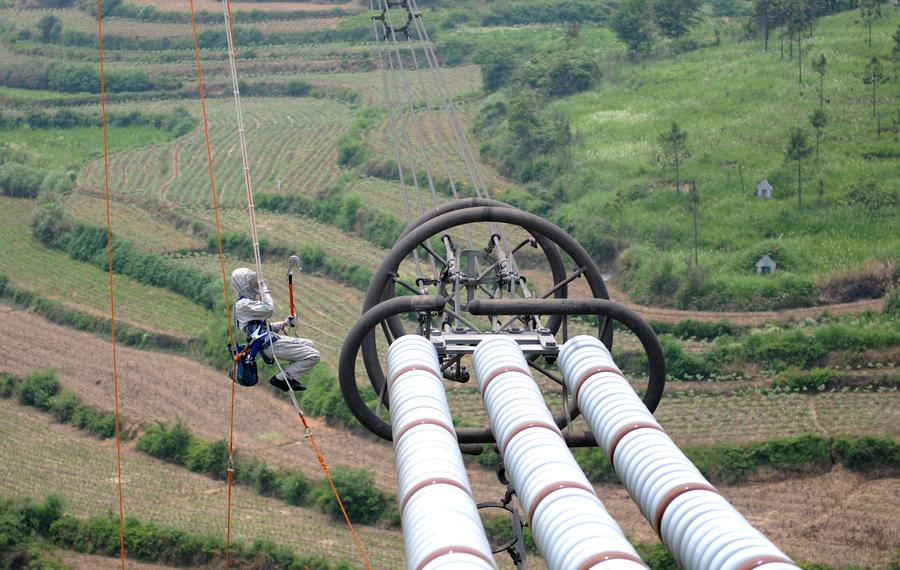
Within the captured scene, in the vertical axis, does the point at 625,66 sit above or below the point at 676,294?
above

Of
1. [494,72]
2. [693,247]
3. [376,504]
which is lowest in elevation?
[376,504]

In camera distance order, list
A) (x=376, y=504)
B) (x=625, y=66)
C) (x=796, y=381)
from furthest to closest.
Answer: (x=625, y=66), (x=796, y=381), (x=376, y=504)

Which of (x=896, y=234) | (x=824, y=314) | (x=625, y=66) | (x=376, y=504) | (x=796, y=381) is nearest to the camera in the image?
(x=376, y=504)

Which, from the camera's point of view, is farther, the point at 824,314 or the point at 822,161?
the point at 822,161

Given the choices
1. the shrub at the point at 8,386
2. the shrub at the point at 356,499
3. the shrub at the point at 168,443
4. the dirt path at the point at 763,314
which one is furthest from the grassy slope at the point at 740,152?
the shrub at the point at 8,386

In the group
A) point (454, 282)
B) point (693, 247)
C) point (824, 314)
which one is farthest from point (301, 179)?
point (454, 282)

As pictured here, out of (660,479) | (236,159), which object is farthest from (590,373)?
(236,159)

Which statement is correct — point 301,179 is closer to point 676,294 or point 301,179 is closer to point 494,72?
point 494,72

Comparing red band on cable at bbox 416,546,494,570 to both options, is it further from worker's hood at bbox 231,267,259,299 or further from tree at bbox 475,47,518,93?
tree at bbox 475,47,518,93
